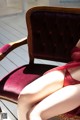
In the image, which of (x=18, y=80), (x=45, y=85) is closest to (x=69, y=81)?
(x=45, y=85)

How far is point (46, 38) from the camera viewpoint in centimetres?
176

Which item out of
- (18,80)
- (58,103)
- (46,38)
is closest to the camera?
(58,103)

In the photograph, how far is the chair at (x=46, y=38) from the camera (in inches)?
63.6

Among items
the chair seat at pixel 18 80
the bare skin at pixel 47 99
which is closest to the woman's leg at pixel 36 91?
the bare skin at pixel 47 99

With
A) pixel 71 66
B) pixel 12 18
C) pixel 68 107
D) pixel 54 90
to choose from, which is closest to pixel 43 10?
pixel 71 66

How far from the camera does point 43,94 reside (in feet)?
4.10

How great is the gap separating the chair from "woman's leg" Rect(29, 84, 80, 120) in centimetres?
37

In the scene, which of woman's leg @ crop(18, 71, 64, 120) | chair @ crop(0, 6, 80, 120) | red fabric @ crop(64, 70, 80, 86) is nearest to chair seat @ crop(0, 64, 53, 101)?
A: chair @ crop(0, 6, 80, 120)

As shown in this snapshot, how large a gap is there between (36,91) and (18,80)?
0.37m

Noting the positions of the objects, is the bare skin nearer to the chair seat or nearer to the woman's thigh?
the woman's thigh

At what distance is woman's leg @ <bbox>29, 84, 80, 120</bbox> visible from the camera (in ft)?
3.89

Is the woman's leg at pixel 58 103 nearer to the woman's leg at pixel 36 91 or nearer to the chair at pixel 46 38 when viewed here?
the woman's leg at pixel 36 91

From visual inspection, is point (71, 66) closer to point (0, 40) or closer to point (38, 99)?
point (38, 99)

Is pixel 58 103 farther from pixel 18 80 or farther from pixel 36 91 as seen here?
pixel 18 80
